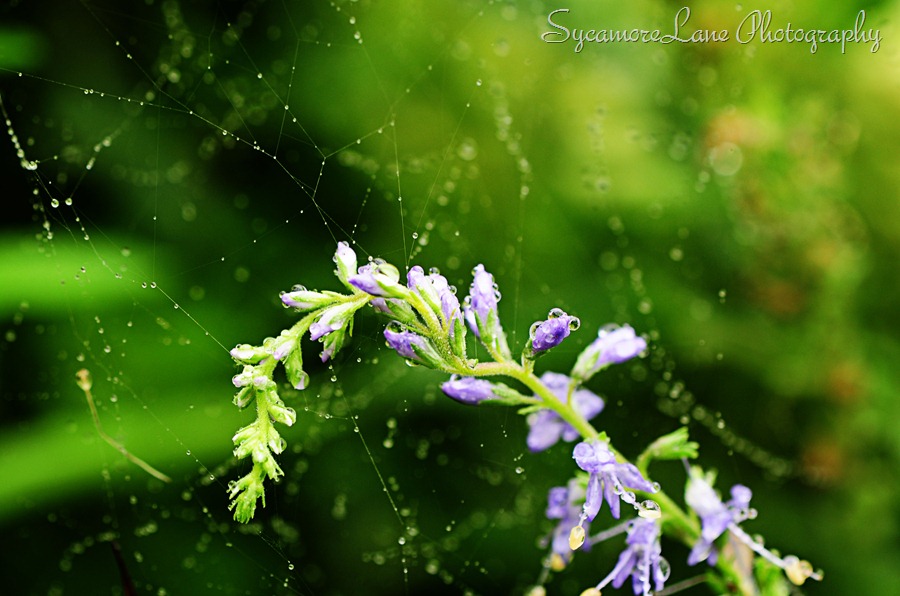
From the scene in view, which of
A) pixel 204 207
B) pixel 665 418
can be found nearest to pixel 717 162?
pixel 665 418

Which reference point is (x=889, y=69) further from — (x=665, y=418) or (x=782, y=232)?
(x=665, y=418)

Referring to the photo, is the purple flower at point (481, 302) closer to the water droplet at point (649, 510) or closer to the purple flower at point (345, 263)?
the purple flower at point (345, 263)

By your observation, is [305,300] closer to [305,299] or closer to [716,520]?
[305,299]

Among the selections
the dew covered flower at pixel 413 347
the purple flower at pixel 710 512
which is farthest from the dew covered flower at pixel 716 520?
the dew covered flower at pixel 413 347

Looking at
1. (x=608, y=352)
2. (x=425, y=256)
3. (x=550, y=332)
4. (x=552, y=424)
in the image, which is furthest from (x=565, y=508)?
(x=425, y=256)

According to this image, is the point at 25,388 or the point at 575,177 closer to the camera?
the point at 25,388

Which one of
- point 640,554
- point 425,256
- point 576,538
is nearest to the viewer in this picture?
point 576,538

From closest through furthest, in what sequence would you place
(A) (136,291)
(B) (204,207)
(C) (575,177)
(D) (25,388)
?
(A) (136,291), (D) (25,388), (B) (204,207), (C) (575,177)
